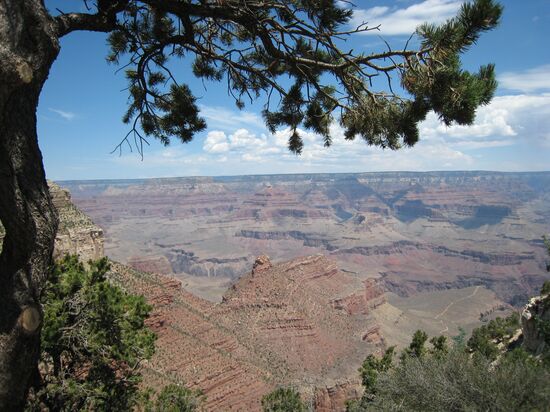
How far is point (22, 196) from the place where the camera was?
351 centimetres

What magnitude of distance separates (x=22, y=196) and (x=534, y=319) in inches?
908

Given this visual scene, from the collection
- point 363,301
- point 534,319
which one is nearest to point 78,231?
point 534,319

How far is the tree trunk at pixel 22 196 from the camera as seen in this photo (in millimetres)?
3139

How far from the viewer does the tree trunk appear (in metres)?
3.14

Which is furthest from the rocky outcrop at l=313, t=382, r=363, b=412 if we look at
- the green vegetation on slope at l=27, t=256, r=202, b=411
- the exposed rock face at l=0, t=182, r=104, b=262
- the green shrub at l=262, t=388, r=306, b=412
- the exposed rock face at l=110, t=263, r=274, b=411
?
the green vegetation on slope at l=27, t=256, r=202, b=411

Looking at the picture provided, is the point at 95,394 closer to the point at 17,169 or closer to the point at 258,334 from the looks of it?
the point at 17,169

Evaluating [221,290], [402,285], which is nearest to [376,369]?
[221,290]

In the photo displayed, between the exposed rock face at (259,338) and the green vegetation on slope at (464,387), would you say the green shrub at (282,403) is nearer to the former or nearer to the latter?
the exposed rock face at (259,338)

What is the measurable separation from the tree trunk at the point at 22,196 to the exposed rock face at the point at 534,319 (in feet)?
70.1

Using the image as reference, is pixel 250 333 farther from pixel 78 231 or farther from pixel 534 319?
pixel 534 319

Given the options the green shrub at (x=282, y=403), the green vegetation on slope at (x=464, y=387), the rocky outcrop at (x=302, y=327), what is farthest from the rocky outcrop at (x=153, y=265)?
the green vegetation on slope at (x=464, y=387)

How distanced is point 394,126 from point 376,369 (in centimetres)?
1839

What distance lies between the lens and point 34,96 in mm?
3555

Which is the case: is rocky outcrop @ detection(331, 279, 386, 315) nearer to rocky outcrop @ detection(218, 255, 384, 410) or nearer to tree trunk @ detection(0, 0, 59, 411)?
rocky outcrop @ detection(218, 255, 384, 410)
